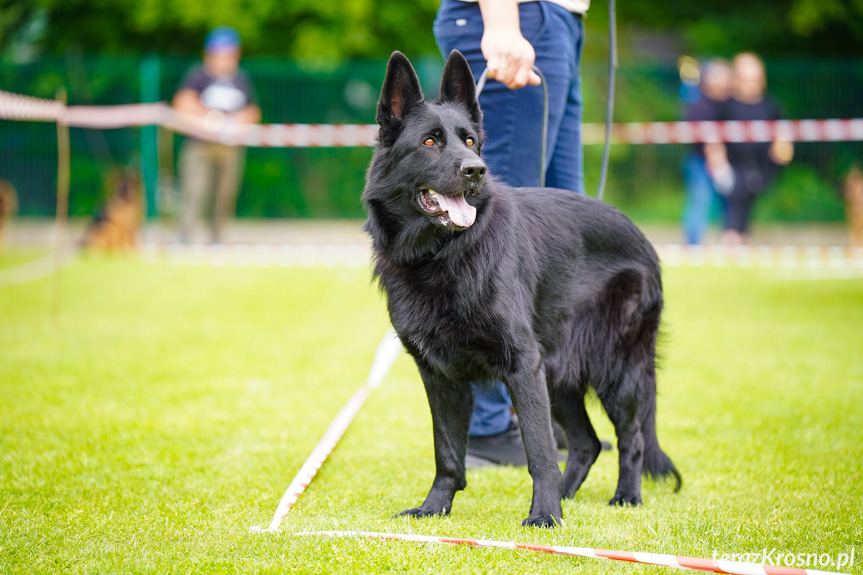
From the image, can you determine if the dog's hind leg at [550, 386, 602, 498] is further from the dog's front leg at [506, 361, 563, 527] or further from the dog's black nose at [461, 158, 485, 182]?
the dog's black nose at [461, 158, 485, 182]

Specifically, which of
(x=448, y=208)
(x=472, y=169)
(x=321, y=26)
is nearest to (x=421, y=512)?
(x=448, y=208)

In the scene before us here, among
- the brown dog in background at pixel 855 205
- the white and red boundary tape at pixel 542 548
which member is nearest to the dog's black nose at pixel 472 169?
the white and red boundary tape at pixel 542 548

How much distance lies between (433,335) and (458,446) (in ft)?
1.61

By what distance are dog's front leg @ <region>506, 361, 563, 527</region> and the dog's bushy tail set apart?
66 cm

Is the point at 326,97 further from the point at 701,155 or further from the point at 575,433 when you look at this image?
the point at 575,433

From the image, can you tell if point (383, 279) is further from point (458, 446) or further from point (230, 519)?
point (230, 519)

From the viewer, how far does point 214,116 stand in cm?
1220

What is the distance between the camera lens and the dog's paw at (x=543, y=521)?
2.74 metres

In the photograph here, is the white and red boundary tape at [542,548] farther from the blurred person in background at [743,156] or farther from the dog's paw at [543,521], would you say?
the blurred person in background at [743,156]

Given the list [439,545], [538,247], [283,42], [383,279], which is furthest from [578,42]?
[283,42]

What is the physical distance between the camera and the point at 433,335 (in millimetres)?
2801

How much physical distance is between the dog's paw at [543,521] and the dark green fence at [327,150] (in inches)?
505

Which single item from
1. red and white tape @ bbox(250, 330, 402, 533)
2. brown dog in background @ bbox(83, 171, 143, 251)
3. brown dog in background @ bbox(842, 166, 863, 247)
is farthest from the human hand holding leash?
brown dog in background @ bbox(842, 166, 863, 247)

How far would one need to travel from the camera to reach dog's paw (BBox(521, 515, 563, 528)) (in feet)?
8.99
